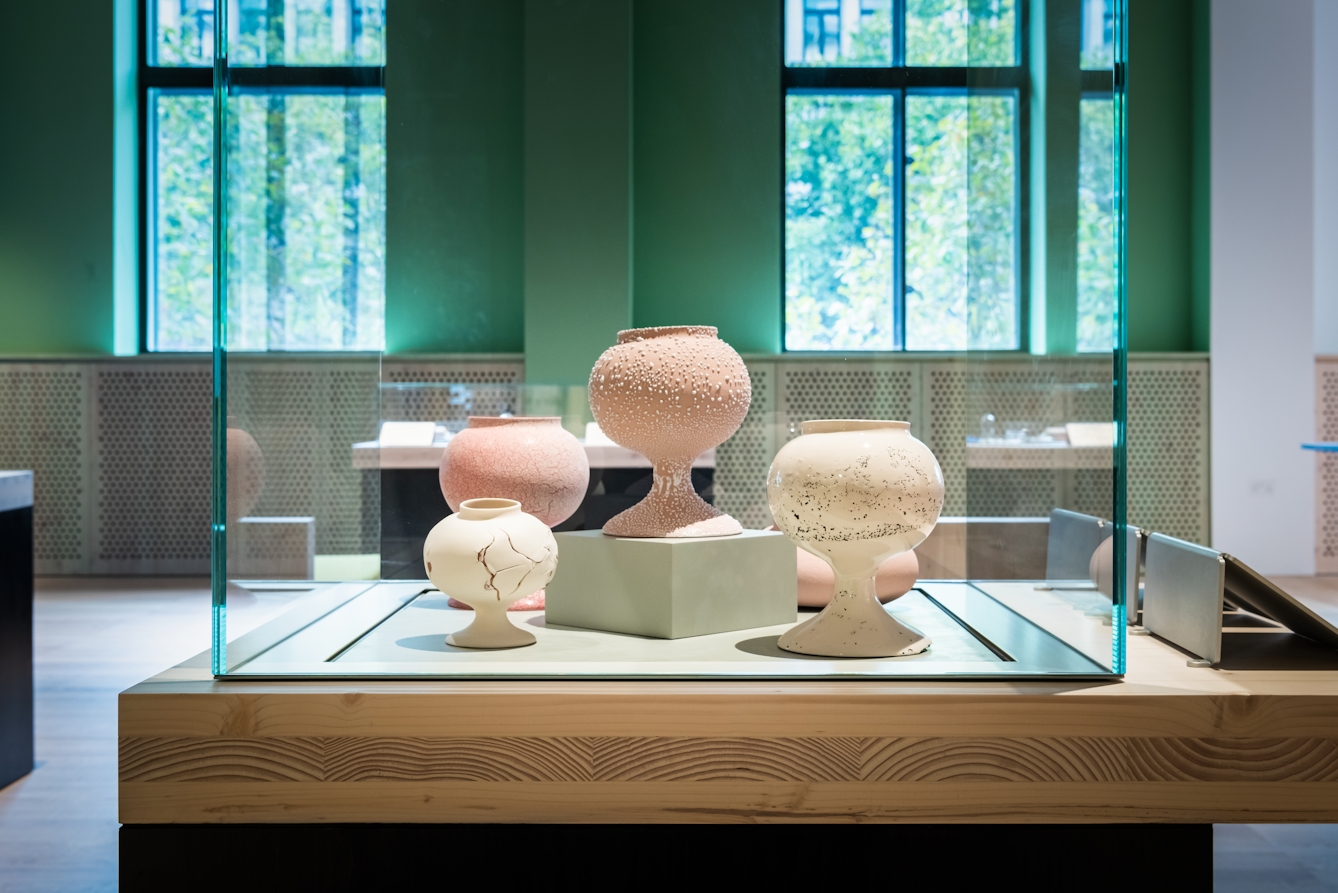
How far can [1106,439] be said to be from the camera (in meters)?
1.08

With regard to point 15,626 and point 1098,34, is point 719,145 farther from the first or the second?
point 15,626

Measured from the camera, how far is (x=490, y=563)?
1.20 meters

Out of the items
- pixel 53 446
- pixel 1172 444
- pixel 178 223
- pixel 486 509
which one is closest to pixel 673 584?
pixel 486 509

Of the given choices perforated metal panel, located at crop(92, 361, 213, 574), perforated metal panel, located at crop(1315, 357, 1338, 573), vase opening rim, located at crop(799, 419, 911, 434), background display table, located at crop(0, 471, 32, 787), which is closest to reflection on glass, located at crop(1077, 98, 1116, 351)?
vase opening rim, located at crop(799, 419, 911, 434)

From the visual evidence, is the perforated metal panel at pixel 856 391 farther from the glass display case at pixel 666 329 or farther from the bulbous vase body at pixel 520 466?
the bulbous vase body at pixel 520 466

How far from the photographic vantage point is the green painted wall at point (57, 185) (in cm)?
564

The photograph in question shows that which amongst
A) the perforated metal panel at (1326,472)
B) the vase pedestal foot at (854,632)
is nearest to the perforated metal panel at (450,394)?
the vase pedestal foot at (854,632)

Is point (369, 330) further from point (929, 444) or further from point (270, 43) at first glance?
point (929, 444)

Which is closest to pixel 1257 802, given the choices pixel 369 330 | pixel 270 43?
pixel 369 330

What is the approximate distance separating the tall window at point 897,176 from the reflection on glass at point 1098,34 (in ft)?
0.81

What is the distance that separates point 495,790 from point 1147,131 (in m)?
5.54

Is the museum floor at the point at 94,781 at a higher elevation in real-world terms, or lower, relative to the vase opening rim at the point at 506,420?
lower

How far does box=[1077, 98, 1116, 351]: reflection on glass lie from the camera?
1.06 m

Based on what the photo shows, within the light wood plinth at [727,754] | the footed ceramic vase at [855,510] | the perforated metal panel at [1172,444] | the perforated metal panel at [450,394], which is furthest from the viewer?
the perforated metal panel at [1172,444]
